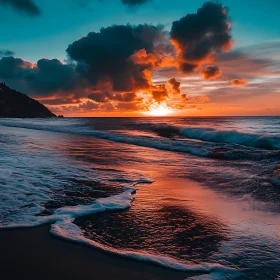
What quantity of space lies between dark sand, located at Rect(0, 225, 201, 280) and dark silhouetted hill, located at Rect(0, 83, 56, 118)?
140961mm

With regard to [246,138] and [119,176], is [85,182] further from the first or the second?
[246,138]

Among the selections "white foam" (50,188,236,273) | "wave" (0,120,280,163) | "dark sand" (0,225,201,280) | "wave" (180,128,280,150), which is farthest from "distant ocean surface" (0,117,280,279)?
"wave" (180,128,280,150)

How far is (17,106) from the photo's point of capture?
141 m

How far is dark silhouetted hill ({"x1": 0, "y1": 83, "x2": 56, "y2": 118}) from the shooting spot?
434 ft

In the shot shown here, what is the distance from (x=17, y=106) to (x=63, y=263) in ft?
502

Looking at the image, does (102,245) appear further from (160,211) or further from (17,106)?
(17,106)

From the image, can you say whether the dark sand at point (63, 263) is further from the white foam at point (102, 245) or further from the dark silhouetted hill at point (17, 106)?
the dark silhouetted hill at point (17, 106)

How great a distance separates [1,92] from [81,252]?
15570 centimetres

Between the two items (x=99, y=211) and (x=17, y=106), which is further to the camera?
(x=17, y=106)

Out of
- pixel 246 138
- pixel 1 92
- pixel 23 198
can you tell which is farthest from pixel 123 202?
pixel 1 92

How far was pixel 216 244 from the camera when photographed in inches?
140

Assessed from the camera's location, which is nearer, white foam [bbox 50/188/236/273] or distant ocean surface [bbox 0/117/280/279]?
white foam [bbox 50/188/236/273]

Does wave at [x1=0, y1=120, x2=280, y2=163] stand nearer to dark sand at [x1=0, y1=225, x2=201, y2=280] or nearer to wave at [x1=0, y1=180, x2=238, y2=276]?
wave at [x1=0, y1=180, x2=238, y2=276]

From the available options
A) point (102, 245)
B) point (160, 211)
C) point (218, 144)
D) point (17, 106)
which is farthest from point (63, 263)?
point (17, 106)
